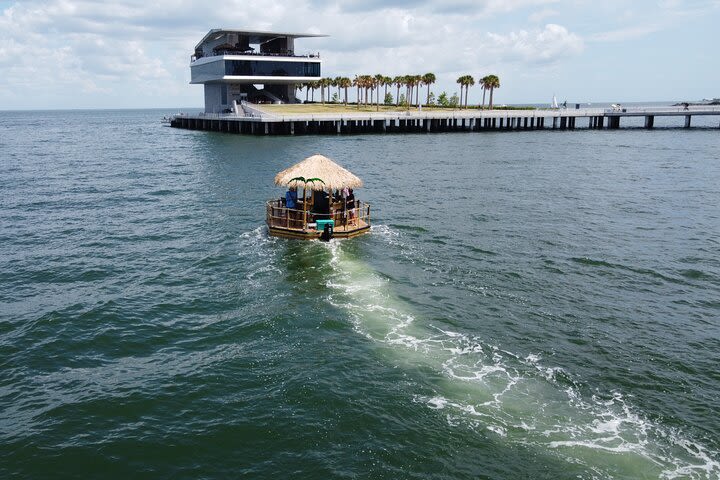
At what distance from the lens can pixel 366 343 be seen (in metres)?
16.2

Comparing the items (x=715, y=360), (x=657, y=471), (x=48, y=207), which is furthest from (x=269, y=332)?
(x=48, y=207)

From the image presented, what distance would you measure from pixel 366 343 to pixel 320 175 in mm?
12715

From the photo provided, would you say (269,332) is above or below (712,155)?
below

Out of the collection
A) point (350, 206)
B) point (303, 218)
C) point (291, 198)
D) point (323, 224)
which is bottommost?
point (323, 224)

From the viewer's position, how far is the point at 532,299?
1966 centimetres

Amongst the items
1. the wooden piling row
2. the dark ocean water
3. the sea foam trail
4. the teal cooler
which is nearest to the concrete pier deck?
the wooden piling row

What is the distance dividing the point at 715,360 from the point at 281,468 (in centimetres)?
1224

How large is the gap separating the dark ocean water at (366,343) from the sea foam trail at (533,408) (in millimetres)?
61

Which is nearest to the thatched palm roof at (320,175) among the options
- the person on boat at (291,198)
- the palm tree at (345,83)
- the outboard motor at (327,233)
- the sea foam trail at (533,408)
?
the person on boat at (291,198)

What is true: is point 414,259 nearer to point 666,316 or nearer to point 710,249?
point 666,316

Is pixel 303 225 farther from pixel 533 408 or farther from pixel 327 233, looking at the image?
pixel 533 408

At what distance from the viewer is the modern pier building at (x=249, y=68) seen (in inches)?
4026

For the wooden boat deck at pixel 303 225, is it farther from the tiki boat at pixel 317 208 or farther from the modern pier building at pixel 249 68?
the modern pier building at pixel 249 68

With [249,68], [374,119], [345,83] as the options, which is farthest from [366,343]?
[345,83]
